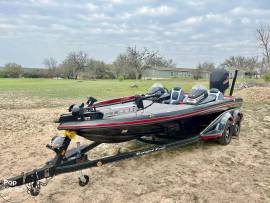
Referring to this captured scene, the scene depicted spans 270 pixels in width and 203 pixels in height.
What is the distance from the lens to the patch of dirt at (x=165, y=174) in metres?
4.14

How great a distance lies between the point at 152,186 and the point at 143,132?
0.86m

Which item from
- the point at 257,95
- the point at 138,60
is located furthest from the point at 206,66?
the point at 257,95

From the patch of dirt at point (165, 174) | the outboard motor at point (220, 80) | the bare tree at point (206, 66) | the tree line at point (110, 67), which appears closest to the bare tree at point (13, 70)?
the tree line at point (110, 67)

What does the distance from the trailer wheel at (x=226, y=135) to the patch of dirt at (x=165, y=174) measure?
13 cm

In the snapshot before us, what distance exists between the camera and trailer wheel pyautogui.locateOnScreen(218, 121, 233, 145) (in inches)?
249

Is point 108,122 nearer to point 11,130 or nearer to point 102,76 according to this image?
point 11,130

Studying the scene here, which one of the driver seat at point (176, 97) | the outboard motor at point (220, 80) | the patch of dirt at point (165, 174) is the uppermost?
the outboard motor at point (220, 80)

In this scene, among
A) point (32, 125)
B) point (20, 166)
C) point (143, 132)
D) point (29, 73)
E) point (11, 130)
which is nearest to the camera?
point (143, 132)

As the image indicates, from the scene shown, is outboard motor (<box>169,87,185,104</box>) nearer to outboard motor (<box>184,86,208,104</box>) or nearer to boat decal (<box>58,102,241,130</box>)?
outboard motor (<box>184,86,208,104</box>)

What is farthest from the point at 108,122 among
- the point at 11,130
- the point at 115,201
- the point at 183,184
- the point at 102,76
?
the point at 102,76

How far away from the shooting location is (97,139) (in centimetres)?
428

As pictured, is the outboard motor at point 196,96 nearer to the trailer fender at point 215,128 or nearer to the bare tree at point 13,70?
the trailer fender at point 215,128

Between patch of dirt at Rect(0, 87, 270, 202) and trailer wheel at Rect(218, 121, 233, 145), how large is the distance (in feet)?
0.44

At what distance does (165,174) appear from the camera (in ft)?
16.2
